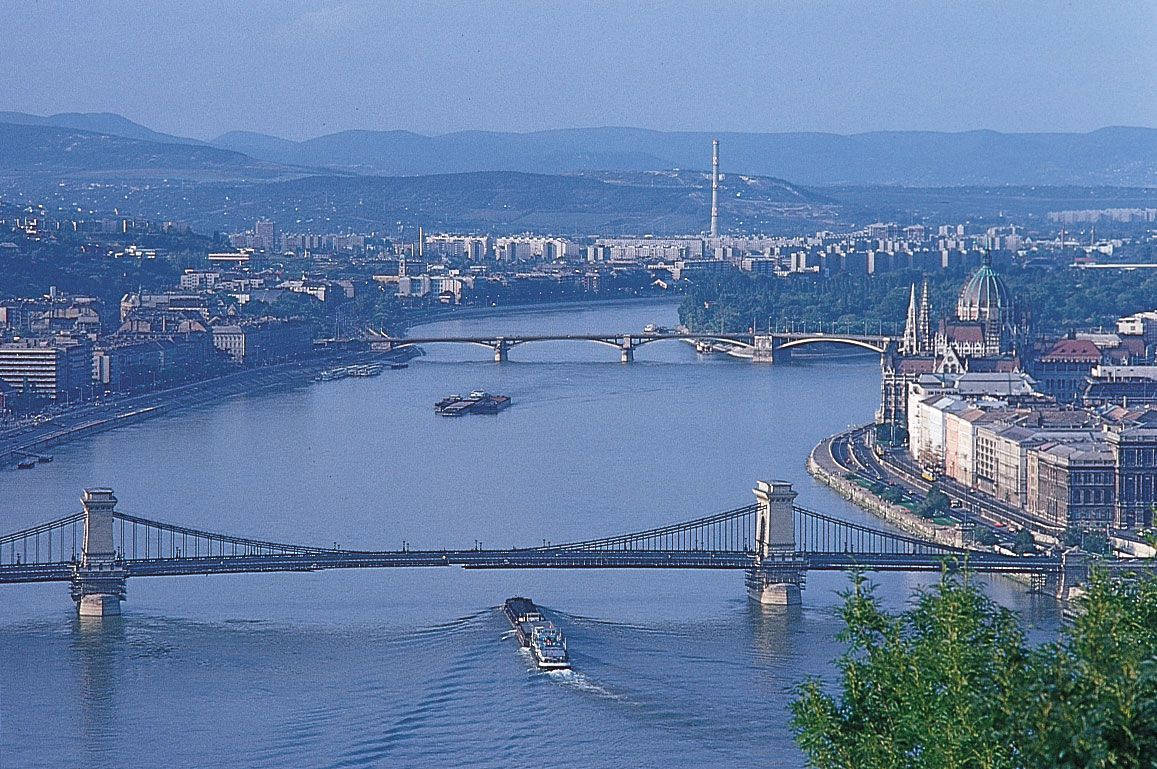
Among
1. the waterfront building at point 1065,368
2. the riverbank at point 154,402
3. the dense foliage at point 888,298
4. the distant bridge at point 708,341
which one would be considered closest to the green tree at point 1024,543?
the riverbank at point 154,402

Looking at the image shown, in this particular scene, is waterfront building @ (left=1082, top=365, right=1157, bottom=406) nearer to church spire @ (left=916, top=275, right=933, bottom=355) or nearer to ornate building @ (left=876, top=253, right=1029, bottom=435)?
ornate building @ (left=876, top=253, right=1029, bottom=435)

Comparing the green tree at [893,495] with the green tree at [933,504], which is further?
the green tree at [893,495]

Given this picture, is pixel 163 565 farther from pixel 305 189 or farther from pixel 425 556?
pixel 305 189

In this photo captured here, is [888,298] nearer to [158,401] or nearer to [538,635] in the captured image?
[158,401]

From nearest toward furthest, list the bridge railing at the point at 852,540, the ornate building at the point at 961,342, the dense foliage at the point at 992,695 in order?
the dense foliage at the point at 992,695 → the bridge railing at the point at 852,540 → the ornate building at the point at 961,342

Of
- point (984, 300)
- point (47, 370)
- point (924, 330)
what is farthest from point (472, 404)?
point (984, 300)

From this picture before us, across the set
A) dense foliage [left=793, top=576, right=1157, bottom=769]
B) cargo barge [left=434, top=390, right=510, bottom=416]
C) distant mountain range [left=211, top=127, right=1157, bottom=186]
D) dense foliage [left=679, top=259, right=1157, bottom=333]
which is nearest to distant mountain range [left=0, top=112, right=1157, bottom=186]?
distant mountain range [left=211, top=127, right=1157, bottom=186]

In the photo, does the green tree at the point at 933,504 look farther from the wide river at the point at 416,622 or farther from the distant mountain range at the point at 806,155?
the distant mountain range at the point at 806,155
